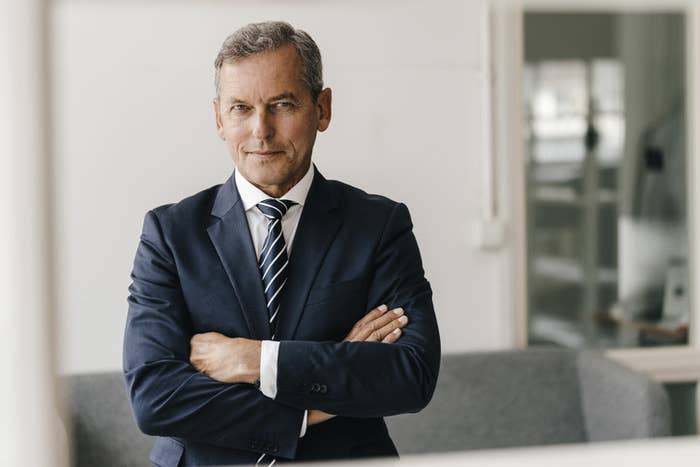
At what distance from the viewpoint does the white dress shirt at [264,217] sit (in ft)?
2.56

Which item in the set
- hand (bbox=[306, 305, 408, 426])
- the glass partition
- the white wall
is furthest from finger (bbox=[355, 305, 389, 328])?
the glass partition

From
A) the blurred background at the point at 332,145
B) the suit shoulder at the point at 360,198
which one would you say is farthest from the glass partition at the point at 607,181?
the suit shoulder at the point at 360,198

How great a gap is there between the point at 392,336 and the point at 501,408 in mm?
486

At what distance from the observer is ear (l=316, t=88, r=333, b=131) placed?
2.72 ft

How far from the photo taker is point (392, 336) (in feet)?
2.66

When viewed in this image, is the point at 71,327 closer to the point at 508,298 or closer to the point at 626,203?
the point at 508,298

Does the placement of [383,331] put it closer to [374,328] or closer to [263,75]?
[374,328]

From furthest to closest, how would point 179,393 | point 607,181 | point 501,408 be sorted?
1. point 607,181
2. point 501,408
3. point 179,393

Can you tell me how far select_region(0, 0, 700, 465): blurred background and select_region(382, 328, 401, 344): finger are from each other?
109 millimetres

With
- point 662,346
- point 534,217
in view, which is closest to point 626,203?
point 662,346

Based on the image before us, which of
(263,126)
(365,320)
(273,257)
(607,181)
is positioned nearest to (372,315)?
(365,320)

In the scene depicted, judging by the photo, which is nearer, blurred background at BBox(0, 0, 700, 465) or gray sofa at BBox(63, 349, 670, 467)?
blurred background at BBox(0, 0, 700, 465)

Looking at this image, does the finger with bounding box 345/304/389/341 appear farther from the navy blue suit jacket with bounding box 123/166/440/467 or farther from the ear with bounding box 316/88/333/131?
the ear with bounding box 316/88/333/131

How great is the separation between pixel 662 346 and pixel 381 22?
1.02 m
